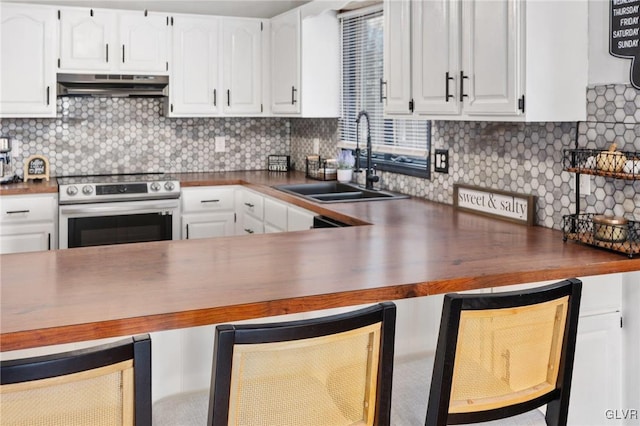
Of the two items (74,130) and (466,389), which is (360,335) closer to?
(466,389)

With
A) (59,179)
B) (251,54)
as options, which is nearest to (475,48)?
(251,54)

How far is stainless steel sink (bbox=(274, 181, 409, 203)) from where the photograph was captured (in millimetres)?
3770

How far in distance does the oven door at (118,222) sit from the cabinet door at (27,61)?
763 mm

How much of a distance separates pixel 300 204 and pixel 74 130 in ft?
7.44

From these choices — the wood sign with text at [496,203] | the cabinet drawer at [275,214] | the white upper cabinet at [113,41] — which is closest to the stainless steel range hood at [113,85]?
the white upper cabinet at [113,41]

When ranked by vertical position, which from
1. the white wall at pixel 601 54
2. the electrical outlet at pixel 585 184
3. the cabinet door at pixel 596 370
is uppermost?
the white wall at pixel 601 54

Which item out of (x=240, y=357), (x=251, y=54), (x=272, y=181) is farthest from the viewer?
(x=251, y=54)

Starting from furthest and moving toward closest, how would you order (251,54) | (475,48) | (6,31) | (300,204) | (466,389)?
(251,54)
(6,31)
(300,204)
(475,48)
(466,389)

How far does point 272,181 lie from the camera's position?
4613 millimetres

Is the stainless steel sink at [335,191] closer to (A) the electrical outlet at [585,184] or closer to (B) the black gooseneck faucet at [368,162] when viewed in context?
(B) the black gooseneck faucet at [368,162]

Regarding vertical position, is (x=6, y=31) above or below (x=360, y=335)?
above

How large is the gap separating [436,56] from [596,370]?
1.46 meters

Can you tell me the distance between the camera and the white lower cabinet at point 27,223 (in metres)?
4.16

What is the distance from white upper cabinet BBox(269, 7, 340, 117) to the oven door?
1.19m
